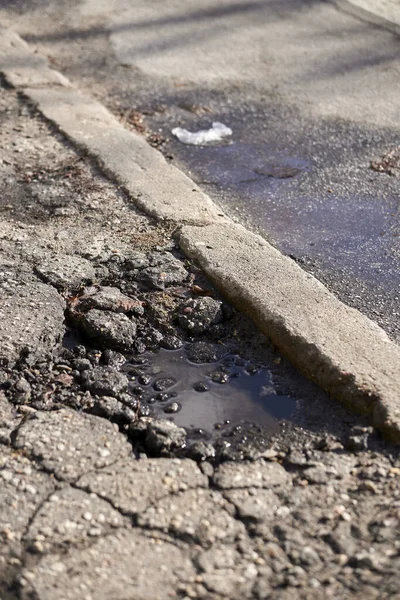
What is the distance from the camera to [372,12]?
6.25 metres

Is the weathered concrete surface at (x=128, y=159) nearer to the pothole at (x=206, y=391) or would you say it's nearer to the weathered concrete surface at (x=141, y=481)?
the pothole at (x=206, y=391)

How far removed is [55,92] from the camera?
187 inches

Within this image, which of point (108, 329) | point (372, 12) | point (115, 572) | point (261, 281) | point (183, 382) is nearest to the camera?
point (115, 572)

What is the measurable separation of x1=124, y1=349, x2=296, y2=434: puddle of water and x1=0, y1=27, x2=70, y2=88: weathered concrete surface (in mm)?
2845

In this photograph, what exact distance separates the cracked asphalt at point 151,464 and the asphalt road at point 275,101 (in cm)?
71

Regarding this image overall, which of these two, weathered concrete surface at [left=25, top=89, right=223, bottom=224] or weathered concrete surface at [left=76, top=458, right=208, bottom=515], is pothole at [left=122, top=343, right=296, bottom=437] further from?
weathered concrete surface at [left=25, top=89, right=223, bottom=224]

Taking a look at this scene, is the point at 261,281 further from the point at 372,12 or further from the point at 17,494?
the point at 372,12

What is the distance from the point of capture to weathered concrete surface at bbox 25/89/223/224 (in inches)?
140

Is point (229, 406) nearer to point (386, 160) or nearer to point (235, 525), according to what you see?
point (235, 525)

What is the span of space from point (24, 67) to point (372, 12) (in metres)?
2.97

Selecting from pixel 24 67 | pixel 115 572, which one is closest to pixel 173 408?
pixel 115 572

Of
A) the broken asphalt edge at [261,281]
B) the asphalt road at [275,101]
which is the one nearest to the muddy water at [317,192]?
the asphalt road at [275,101]

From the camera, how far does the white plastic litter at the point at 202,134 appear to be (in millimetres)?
4434

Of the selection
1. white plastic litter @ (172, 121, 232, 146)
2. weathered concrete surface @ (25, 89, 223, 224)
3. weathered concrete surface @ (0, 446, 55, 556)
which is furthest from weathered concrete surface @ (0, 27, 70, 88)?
weathered concrete surface @ (0, 446, 55, 556)
